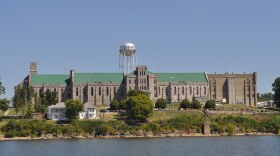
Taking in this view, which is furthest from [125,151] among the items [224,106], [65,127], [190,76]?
[190,76]

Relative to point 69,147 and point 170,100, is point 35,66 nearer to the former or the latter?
point 170,100

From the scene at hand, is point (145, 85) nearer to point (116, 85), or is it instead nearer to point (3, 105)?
point (116, 85)

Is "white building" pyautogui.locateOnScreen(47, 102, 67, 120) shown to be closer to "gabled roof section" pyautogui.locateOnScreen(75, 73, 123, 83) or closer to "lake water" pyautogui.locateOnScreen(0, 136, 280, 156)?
"gabled roof section" pyautogui.locateOnScreen(75, 73, 123, 83)

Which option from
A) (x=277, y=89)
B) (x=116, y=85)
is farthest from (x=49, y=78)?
(x=277, y=89)

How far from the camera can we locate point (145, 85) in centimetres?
17900

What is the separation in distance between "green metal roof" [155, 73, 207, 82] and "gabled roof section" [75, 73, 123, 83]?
1223cm

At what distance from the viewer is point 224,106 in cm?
17612

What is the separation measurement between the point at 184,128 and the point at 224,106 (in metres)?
38.5

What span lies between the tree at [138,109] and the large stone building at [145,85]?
3109 centimetres

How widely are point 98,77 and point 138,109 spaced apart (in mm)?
47453

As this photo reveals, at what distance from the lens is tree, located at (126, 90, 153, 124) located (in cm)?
14175

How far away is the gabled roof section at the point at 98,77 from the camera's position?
606ft

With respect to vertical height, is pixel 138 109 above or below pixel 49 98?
below

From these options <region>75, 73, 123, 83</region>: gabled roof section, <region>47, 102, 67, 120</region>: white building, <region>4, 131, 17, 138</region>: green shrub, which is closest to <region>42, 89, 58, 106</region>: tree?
<region>47, 102, 67, 120</region>: white building
